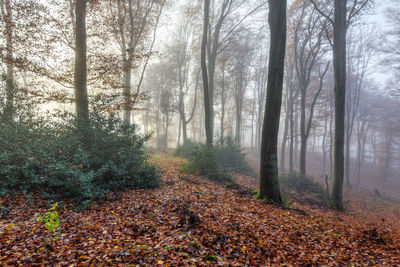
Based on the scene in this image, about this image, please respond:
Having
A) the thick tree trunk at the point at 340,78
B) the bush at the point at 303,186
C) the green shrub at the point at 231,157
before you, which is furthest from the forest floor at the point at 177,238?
the green shrub at the point at 231,157

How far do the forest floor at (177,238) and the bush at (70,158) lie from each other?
0.45m

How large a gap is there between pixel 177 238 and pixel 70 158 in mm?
3974

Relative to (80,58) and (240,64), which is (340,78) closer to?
(80,58)

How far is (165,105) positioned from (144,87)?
8801mm

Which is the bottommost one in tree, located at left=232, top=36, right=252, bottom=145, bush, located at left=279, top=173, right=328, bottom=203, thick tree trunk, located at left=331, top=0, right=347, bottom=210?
bush, located at left=279, top=173, right=328, bottom=203

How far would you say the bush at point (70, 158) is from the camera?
181 inches

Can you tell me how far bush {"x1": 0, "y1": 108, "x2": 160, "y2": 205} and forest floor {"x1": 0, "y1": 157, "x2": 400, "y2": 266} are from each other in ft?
1.49

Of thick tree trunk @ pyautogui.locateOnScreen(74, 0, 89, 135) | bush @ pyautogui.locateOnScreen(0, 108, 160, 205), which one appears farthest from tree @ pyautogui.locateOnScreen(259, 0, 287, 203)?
thick tree trunk @ pyautogui.locateOnScreen(74, 0, 89, 135)

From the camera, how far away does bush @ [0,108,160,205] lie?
459cm

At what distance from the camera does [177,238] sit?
333 cm

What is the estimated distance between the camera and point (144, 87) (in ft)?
81.8

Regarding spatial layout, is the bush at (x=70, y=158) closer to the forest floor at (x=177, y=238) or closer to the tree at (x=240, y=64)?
the forest floor at (x=177, y=238)

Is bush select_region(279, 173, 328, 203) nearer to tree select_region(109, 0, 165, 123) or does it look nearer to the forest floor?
the forest floor

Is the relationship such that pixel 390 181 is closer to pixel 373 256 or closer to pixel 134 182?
pixel 373 256
